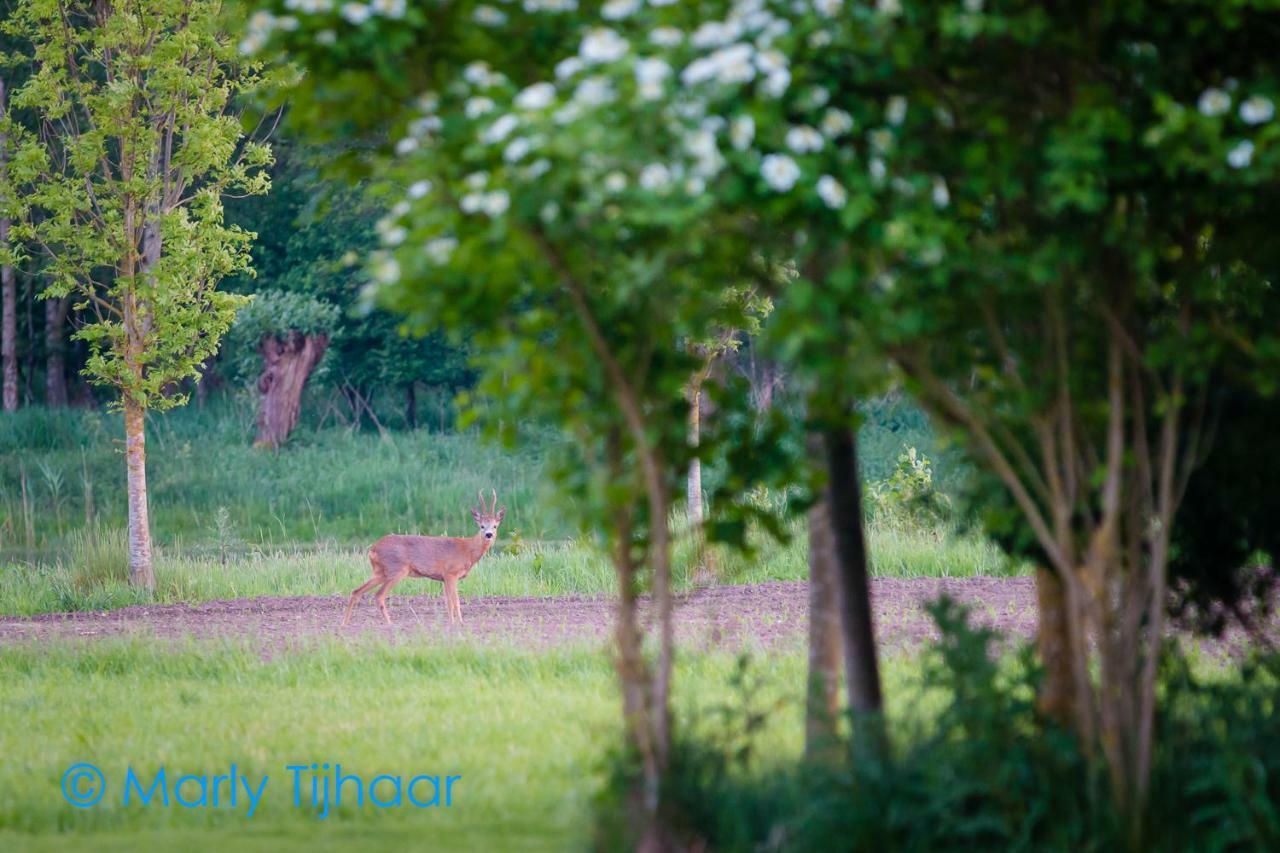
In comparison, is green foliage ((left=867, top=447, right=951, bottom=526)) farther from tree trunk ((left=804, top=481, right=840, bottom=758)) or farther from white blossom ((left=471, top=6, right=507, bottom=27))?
white blossom ((left=471, top=6, right=507, bottom=27))

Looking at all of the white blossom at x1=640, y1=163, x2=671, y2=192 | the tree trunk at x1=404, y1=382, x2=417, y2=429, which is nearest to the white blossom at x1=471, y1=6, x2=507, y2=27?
the white blossom at x1=640, y1=163, x2=671, y2=192

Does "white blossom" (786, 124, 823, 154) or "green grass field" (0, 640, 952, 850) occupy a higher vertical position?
"white blossom" (786, 124, 823, 154)

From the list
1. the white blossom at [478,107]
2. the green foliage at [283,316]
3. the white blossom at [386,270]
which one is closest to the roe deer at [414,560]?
the white blossom at [386,270]

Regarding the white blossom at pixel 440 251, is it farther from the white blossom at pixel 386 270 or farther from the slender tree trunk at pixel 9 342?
the slender tree trunk at pixel 9 342

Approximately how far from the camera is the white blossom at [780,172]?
3.90 meters

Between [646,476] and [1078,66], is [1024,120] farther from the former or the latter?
[646,476]

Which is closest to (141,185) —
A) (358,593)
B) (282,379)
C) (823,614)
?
(358,593)

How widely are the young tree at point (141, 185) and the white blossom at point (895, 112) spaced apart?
11.2m

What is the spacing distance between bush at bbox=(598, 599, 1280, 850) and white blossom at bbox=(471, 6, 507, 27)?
91.2 inches

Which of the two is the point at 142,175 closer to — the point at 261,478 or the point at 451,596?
the point at 451,596

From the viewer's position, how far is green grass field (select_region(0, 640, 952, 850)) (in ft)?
20.8

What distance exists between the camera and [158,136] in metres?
14.8

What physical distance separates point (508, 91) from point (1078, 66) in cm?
178

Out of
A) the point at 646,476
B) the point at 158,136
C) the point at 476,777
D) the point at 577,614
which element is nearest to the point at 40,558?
the point at 158,136
